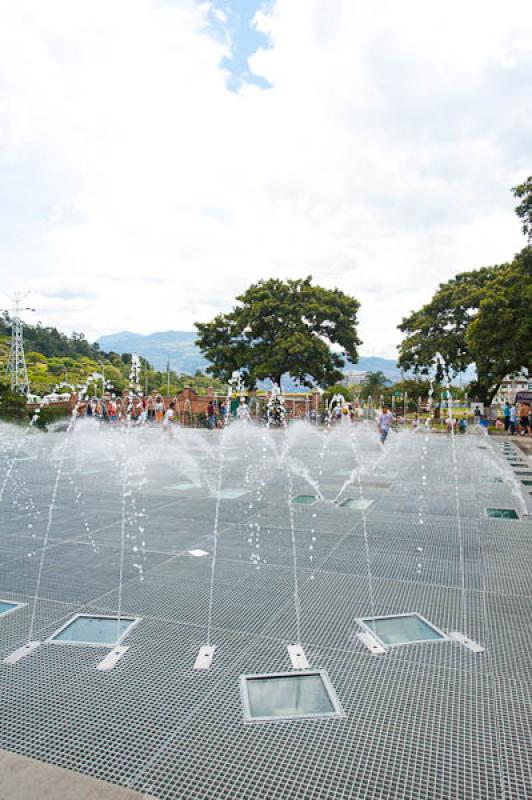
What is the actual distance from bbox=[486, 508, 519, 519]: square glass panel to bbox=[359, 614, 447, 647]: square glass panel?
4078 mm

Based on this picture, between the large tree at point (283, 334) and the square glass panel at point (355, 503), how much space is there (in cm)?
2444

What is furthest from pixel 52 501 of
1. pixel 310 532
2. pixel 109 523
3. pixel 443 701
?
pixel 443 701

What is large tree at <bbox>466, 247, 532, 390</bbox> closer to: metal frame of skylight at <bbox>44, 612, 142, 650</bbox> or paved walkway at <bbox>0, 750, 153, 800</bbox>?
metal frame of skylight at <bbox>44, 612, 142, 650</bbox>

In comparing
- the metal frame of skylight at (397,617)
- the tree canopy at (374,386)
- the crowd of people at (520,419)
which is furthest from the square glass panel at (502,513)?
the tree canopy at (374,386)

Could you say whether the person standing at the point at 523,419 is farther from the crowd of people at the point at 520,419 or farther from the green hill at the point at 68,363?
the green hill at the point at 68,363

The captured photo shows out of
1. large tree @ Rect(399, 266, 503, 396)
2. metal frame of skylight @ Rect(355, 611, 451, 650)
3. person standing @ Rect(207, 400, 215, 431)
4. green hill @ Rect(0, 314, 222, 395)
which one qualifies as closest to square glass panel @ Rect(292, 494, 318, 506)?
metal frame of skylight @ Rect(355, 611, 451, 650)

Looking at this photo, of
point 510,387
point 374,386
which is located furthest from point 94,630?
point 510,387

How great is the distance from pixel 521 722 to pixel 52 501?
24.3 feet

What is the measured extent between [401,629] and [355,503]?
4.67m

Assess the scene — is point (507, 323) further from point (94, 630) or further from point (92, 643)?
point (92, 643)

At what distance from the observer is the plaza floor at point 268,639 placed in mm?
2607

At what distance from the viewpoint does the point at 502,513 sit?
8.00 metres

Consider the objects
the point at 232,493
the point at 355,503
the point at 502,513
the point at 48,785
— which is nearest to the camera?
the point at 48,785

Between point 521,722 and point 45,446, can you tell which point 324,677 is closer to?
point 521,722
